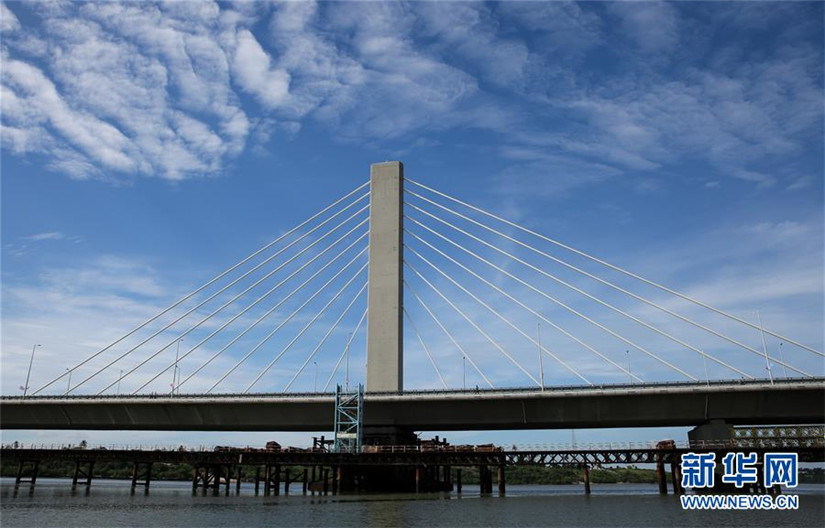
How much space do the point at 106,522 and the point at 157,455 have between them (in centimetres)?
2901

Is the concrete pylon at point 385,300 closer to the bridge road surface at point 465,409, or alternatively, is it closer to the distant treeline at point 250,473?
the bridge road surface at point 465,409

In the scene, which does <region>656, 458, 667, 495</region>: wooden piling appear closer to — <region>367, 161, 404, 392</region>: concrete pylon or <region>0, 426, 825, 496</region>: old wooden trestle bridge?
<region>0, 426, 825, 496</region>: old wooden trestle bridge

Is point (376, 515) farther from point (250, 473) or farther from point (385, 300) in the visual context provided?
point (250, 473)

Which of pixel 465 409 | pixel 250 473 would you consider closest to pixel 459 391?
pixel 465 409

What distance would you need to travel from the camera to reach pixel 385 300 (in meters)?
60.4

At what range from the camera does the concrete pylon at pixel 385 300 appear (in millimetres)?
59750

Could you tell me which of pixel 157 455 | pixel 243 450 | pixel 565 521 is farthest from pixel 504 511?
pixel 157 455

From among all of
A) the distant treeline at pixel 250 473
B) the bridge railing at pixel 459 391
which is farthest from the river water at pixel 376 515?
the distant treeline at pixel 250 473

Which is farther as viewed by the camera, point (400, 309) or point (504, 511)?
point (400, 309)

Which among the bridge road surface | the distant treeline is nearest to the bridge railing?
the bridge road surface

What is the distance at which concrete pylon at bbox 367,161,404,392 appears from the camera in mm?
59750

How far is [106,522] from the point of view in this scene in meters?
30.8

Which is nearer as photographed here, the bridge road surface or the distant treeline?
the bridge road surface

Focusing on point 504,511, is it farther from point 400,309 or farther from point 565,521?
point 400,309
